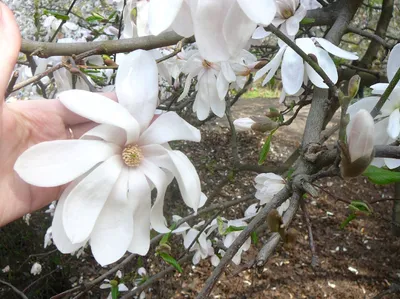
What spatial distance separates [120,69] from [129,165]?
0.14m

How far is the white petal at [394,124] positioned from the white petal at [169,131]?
0.32 metres

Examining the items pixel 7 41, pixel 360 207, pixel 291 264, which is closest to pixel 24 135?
pixel 7 41

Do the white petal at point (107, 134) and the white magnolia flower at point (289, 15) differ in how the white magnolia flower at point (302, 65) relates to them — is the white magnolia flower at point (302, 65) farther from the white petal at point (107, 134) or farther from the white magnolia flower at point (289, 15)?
the white petal at point (107, 134)

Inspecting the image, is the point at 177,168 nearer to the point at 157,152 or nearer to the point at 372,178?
the point at 157,152

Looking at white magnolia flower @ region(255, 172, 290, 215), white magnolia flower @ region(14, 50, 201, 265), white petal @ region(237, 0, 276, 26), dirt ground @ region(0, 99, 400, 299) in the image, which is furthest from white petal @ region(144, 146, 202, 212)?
dirt ground @ region(0, 99, 400, 299)

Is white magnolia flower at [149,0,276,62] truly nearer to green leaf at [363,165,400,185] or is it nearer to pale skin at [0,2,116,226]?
pale skin at [0,2,116,226]

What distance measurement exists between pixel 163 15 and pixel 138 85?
0.18 meters

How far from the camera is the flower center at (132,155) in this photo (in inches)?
24.0

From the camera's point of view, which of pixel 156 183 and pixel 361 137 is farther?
pixel 156 183

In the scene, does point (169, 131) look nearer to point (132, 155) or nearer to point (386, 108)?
point (132, 155)

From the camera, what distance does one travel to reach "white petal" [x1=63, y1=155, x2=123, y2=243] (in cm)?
53

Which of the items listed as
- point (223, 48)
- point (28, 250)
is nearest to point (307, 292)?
point (28, 250)

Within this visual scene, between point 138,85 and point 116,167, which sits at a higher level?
point 138,85

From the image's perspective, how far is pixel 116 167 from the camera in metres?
0.59
